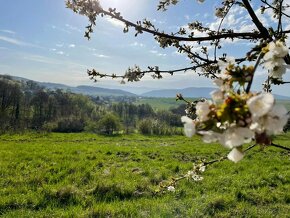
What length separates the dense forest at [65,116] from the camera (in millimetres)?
55344

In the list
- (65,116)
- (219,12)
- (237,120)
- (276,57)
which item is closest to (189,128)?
(237,120)

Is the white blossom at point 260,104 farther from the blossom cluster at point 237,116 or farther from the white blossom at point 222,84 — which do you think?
the white blossom at point 222,84

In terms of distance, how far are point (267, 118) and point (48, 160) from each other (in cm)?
1412

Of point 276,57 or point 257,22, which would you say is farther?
point 257,22

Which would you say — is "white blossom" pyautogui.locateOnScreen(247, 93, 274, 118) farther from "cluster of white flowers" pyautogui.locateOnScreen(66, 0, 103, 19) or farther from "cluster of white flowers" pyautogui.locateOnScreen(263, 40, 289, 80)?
"cluster of white flowers" pyautogui.locateOnScreen(66, 0, 103, 19)

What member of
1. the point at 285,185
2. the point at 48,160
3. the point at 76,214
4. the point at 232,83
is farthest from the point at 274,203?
the point at 48,160

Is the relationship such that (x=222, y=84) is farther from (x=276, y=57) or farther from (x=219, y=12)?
(x=219, y=12)

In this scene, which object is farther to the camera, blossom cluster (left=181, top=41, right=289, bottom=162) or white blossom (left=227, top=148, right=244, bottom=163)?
white blossom (left=227, top=148, right=244, bottom=163)

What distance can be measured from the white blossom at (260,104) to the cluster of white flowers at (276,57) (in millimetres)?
402

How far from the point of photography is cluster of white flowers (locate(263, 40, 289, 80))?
1269 mm

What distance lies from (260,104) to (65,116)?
74.8 m

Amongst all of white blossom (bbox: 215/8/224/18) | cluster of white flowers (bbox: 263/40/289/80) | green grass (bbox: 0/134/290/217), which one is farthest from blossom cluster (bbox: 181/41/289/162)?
green grass (bbox: 0/134/290/217)

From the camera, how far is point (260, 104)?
3.09ft

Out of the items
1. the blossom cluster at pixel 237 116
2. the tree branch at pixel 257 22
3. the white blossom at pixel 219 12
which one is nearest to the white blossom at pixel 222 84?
the blossom cluster at pixel 237 116
